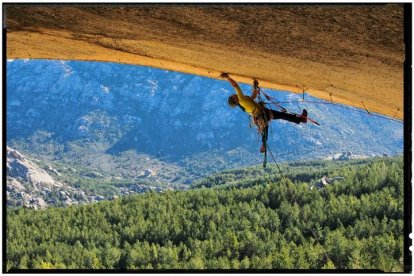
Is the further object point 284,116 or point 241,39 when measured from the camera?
point 284,116

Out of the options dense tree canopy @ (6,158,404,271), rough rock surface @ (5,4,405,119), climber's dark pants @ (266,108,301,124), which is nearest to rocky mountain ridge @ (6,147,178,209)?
dense tree canopy @ (6,158,404,271)

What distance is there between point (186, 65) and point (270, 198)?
6580 cm

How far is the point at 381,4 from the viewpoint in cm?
472

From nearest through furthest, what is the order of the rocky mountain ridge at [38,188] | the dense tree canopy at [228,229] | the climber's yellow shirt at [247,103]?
the climber's yellow shirt at [247,103] < the dense tree canopy at [228,229] < the rocky mountain ridge at [38,188]

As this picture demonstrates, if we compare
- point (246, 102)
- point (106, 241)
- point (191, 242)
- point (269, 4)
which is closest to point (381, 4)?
point (269, 4)

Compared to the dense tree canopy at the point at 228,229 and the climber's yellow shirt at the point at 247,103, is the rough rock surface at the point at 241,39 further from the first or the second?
the dense tree canopy at the point at 228,229

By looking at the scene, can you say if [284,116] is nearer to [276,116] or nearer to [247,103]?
[276,116]

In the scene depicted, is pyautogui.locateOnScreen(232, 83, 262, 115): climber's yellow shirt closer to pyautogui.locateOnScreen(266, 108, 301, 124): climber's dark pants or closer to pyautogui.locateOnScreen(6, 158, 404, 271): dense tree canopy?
pyautogui.locateOnScreen(266, 108, 301, 124): climber's dark pants

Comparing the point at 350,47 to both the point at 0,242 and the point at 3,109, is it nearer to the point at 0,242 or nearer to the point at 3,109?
the point at 3,109

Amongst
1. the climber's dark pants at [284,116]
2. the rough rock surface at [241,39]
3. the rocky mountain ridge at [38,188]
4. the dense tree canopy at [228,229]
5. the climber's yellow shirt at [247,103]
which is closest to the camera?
the rough rock surface at [241,39]

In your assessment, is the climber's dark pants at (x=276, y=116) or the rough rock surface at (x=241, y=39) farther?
the climber's dark pants at (x=276, y=116)

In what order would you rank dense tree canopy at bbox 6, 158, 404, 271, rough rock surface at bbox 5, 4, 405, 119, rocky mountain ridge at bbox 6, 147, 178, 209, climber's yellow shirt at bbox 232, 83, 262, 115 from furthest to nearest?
rocky mountain ridge at bbox 6, 147, 178, 209, dense tree canopy at bbox 6, 158, 404, 271, climber's yellow shirt at bbox 232, 83, 262, 115, rough rock surface at bbox 5, 4, 405, 119

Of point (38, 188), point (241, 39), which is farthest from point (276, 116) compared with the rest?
point (38, 188)

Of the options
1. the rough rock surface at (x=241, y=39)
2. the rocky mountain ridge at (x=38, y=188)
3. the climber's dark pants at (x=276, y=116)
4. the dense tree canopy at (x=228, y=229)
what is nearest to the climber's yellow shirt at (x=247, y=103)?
the climber's dark pants at (x=276, y=116)
